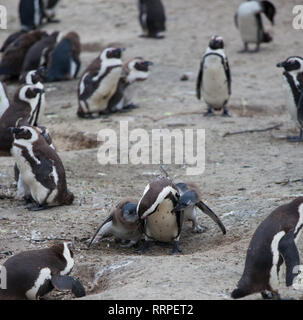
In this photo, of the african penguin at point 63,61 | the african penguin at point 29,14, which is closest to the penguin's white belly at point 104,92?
the african penguin at point 63,61

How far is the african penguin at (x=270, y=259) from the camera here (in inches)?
166

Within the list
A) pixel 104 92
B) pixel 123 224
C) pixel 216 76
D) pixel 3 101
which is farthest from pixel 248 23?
pixel 123 224

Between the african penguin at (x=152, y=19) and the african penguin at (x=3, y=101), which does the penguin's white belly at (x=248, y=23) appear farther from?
the african penguin at (x=3, y=101)

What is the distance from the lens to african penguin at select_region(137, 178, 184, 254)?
5.25 meters

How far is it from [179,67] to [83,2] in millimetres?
6194

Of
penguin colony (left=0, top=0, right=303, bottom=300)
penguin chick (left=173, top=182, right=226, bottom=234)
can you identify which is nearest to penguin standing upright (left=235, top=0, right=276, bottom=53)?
penguin colony (left=0, top=0, right=303, bottom=300)

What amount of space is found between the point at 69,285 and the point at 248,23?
374 inches

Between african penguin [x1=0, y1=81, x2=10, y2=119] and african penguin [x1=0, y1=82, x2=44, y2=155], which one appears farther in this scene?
african penguin [x1=0, y1=81, x2=10, y2=119]

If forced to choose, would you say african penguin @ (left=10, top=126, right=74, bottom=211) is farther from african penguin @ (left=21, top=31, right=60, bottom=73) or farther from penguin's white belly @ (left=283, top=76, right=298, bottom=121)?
african penguin @ (left=21, top=31, right=60, bottom=73)

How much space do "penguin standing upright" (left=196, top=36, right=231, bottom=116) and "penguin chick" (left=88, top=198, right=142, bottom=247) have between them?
3.90m

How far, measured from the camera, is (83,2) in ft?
58.0

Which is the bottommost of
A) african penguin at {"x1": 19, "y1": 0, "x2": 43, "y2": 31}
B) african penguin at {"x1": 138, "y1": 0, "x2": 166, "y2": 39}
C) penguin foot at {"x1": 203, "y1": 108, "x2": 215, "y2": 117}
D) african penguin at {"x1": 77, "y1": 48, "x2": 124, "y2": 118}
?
african penguin at {"x1": 19, "y1": 0, "x2": 43, "y2": 31}

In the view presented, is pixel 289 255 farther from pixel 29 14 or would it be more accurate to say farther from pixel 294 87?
pixel 29 14
